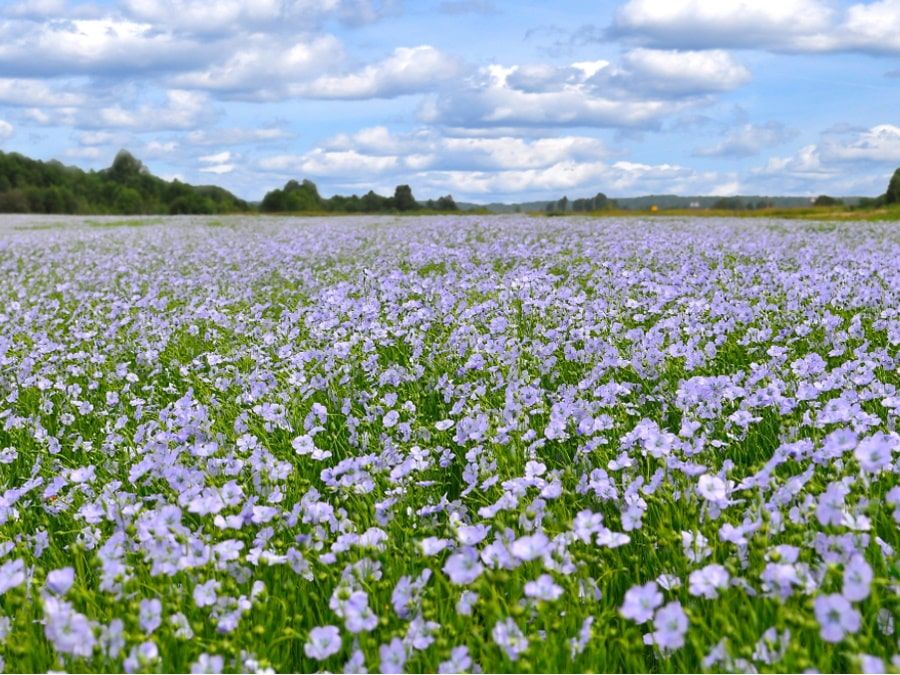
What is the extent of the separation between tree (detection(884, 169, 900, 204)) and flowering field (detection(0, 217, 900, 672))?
54350mm

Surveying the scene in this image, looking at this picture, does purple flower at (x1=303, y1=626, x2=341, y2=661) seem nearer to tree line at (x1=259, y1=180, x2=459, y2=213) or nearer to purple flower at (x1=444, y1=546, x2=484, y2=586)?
purple flower at (x1=444, y1=546, x2=484, y2=586)

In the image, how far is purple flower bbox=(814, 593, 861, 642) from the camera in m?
2.17

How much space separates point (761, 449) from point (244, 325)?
5.41 metres

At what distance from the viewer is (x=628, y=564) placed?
3.31m

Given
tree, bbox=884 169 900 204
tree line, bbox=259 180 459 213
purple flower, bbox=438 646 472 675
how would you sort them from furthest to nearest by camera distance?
tree line, bbox=259 180 459 213 → tree, bbox=884 169 900 204 → purple flower, bbox=438 646 472 675

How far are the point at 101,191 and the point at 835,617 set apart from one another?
107447mm

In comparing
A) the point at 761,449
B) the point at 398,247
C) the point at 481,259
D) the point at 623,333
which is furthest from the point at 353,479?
the point at 398,247

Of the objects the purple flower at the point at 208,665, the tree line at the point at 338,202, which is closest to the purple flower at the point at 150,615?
the purple flower at the point at 208,665

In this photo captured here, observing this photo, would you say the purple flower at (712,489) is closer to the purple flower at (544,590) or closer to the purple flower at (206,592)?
the purple flower at (544,590)

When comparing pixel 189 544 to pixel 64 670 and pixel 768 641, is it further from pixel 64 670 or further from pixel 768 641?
pixel 768 641

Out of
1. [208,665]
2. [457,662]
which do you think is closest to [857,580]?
[457,662]

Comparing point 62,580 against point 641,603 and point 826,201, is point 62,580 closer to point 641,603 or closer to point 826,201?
point 641,603

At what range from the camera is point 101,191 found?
99.4 meters

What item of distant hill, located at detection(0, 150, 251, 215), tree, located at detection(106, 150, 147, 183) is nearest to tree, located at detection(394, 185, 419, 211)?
distant hill, located at detection(0, 150, 251, 215)
